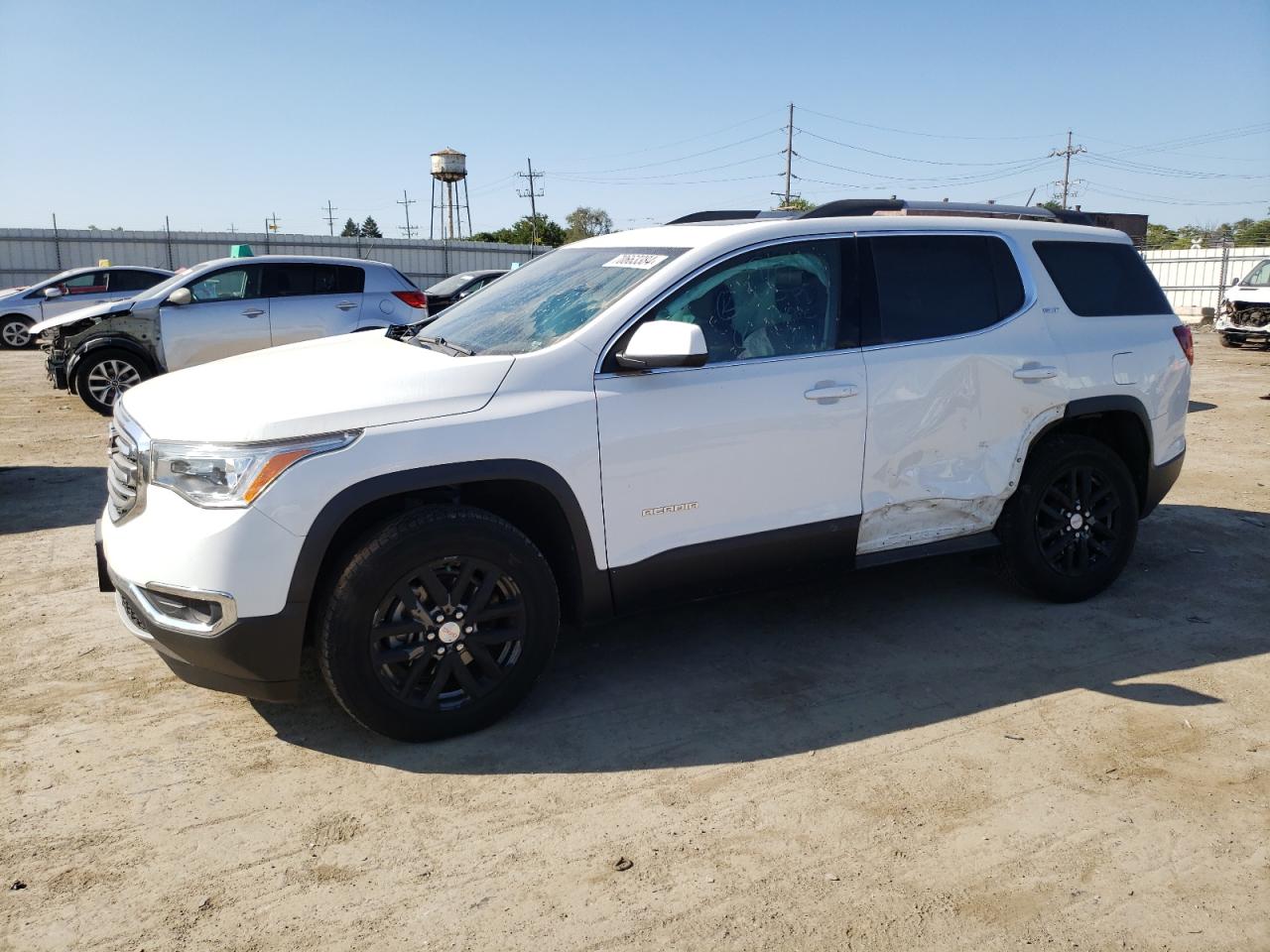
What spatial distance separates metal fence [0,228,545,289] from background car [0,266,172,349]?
32.0 ft

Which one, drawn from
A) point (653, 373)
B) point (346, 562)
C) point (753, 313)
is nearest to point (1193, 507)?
point (753, 313)

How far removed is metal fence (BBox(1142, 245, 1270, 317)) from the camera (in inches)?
1153

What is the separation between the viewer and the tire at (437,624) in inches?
130

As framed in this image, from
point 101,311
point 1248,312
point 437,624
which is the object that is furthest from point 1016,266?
point 1248,312

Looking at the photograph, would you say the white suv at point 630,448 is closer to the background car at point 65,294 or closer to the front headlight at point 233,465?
the front headlight at point 233,465

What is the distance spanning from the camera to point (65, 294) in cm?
1883

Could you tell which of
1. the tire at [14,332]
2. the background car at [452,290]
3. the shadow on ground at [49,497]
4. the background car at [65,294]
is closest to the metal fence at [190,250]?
the background car at [65,294]

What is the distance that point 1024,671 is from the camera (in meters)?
4.18

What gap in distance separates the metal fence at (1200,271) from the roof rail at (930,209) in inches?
1075

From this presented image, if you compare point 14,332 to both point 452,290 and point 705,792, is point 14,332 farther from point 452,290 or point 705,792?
point 705,792

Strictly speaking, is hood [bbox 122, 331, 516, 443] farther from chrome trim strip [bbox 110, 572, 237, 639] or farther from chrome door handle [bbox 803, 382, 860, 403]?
chrome door handle [bbox 803, 382, 860, 403]

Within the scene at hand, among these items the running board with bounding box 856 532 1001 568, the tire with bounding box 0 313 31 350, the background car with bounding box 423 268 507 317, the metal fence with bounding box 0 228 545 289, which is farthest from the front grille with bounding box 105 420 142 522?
the metal fence with bounding box 0 228 545 289

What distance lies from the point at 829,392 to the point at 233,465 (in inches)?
90.3

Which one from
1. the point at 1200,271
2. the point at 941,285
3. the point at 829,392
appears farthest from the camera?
the point at 1200,271
